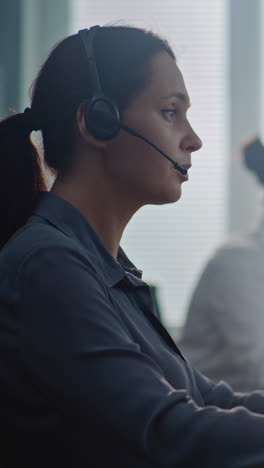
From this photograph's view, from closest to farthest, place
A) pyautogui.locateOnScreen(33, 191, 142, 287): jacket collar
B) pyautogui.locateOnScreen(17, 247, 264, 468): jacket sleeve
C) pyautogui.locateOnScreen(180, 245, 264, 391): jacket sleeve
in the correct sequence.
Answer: pyautogui.locateOnScreen(17, 247, 264, 468): jacket sleeve → pyautogui.locateOnScreen(33, 191, 142, 287): jacket collar → pyautogui.locateOnScreen(180, 245, 264, 391): jacket sleeve

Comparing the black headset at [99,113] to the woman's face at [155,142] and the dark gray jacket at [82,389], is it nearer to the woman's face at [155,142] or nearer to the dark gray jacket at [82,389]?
the woman's face at [155,142]

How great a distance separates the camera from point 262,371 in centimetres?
201

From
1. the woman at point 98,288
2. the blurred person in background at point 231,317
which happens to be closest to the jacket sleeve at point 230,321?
the blurred person in background at point 231,317

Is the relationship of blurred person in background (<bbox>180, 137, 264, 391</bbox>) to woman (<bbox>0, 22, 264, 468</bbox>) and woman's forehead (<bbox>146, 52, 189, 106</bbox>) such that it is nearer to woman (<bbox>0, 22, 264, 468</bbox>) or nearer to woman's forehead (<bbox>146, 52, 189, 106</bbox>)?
woman (<bbox>0, 22, 264, 468</bbox>)

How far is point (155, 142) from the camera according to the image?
3.14ft

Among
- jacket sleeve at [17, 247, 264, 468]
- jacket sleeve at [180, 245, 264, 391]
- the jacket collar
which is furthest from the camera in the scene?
jacket sleeve at [180, 245, 264, 391]

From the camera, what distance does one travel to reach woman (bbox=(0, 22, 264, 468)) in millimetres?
702

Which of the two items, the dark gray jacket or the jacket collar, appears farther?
the jacket collar

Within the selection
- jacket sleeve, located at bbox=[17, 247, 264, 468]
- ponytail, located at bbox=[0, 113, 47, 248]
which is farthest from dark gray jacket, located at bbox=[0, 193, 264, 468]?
ponytail, located at bbox=[0, 113, 47, 248]

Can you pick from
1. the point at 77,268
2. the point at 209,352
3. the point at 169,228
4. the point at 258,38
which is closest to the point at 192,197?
the point at 169,228

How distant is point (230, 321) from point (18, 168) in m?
1.21

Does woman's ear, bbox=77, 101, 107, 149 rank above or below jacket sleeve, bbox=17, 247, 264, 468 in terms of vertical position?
above

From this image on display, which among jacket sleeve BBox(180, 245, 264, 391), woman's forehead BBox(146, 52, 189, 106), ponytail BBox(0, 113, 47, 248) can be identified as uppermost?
woman's forehead BBox(146, 52, 189, 106)

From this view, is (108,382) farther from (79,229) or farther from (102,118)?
(102,118)
